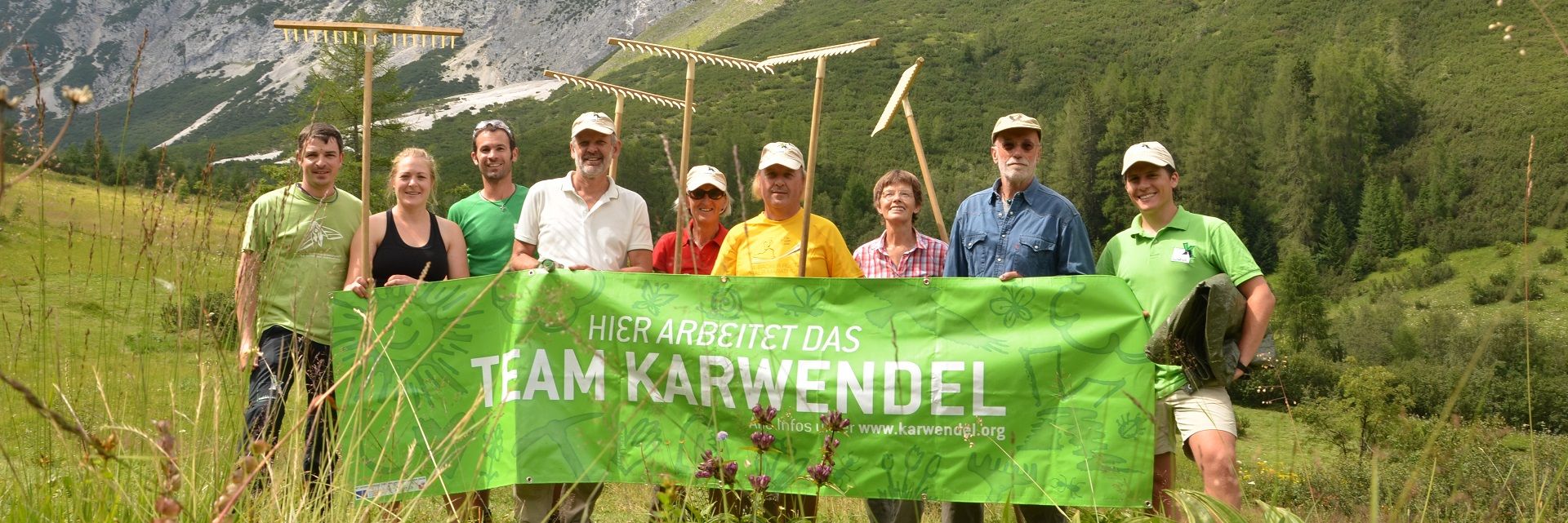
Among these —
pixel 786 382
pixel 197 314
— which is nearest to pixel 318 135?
pixel 197 314

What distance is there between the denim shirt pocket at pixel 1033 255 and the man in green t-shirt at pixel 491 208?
92.9 inches

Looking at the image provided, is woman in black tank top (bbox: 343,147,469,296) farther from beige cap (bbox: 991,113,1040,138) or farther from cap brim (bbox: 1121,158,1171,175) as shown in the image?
cap brim (bbox: 1121,158,1171,175)

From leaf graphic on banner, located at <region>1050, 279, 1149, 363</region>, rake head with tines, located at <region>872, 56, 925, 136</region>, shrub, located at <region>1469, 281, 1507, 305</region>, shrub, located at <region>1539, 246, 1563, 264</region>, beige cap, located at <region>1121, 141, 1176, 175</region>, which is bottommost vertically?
shrub, located at <region>1469, 281, 1507, 305</region>

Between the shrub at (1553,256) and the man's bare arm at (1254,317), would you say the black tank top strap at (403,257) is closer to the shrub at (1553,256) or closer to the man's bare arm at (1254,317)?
the man's bare arm at (1254,317)

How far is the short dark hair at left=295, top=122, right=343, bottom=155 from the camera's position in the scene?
4969 mm

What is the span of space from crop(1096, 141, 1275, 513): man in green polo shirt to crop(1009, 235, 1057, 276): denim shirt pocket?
242 millimetres

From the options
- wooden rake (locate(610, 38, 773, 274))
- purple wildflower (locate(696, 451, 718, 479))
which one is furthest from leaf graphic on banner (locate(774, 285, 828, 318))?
purple wildflower (locate(696, 451, 718, 479))

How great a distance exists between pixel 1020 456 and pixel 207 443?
2.85 meters

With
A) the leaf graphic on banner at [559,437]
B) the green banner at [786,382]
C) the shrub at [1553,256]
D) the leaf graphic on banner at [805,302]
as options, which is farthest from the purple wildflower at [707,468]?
the shrub at [1553,256]

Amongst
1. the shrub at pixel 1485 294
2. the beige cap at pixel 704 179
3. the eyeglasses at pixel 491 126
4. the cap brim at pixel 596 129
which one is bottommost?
the shrub at pixel 1485 294

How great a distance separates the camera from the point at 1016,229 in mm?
5109

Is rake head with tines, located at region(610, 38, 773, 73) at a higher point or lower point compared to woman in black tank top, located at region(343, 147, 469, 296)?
higher

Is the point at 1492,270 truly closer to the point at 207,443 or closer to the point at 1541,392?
the point at 1541,392

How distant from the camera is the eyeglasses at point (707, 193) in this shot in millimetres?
5699
